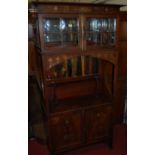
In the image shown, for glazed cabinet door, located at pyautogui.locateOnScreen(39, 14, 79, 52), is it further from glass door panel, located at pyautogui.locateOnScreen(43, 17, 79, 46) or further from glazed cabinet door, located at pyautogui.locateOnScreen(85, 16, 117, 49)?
glazed cabinet door, located at pyautogui.locateOnScreen(85, 16, 117, 49)

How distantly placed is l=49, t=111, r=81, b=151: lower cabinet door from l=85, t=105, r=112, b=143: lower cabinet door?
0.14m

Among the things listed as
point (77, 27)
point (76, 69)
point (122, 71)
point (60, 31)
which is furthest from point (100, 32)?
point (122, 71)

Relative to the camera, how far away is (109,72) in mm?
2711

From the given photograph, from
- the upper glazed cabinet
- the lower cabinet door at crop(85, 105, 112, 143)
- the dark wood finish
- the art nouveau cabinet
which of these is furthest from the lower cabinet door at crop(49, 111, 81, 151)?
the dark wood finish

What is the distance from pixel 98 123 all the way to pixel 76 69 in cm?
80

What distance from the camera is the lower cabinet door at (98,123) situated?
2406mm

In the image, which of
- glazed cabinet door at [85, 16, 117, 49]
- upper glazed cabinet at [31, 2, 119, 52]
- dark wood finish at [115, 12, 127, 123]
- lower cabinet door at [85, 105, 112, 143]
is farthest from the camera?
dark wood finish at [115, 12, 127, 123]

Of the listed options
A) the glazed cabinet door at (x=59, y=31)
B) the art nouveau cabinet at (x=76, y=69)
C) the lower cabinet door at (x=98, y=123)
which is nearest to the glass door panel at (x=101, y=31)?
the art nouveau cabinet at (x=76, y=69)

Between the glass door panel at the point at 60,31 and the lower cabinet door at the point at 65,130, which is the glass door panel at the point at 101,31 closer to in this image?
the glass door panel at the point at 60,31

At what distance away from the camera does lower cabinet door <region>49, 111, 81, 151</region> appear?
2.23m
